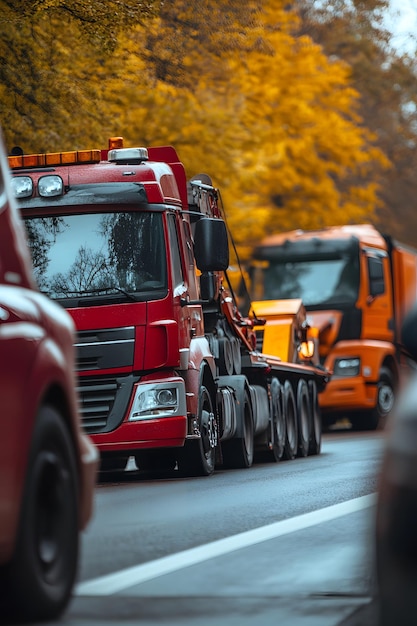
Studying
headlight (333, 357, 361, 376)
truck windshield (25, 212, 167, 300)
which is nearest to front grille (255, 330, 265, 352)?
headlight (333, 357, 361, 376)

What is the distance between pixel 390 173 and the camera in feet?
165

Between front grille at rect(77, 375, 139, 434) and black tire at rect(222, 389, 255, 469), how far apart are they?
3050 millimetres

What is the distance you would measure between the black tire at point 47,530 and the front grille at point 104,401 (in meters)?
7.77

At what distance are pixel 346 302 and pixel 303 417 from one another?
7520 millimetres

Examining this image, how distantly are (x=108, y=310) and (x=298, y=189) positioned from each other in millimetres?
26883

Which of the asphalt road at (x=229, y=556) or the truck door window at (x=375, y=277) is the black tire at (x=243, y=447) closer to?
the asphalt road at (x=229, y=556)

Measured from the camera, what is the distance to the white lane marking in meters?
7.65

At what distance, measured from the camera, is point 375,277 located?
3019 centimetres

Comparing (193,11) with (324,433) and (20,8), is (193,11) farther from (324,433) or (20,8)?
(324,433)

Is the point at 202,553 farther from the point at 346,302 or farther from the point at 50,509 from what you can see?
the point at 346,302

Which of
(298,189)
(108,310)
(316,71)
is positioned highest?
(316,71)

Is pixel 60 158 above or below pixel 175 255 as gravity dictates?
above

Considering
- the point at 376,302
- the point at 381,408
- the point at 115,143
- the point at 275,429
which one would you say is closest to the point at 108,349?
the point at 115,143

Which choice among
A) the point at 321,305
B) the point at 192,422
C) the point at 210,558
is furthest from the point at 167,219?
the point at 321,305
